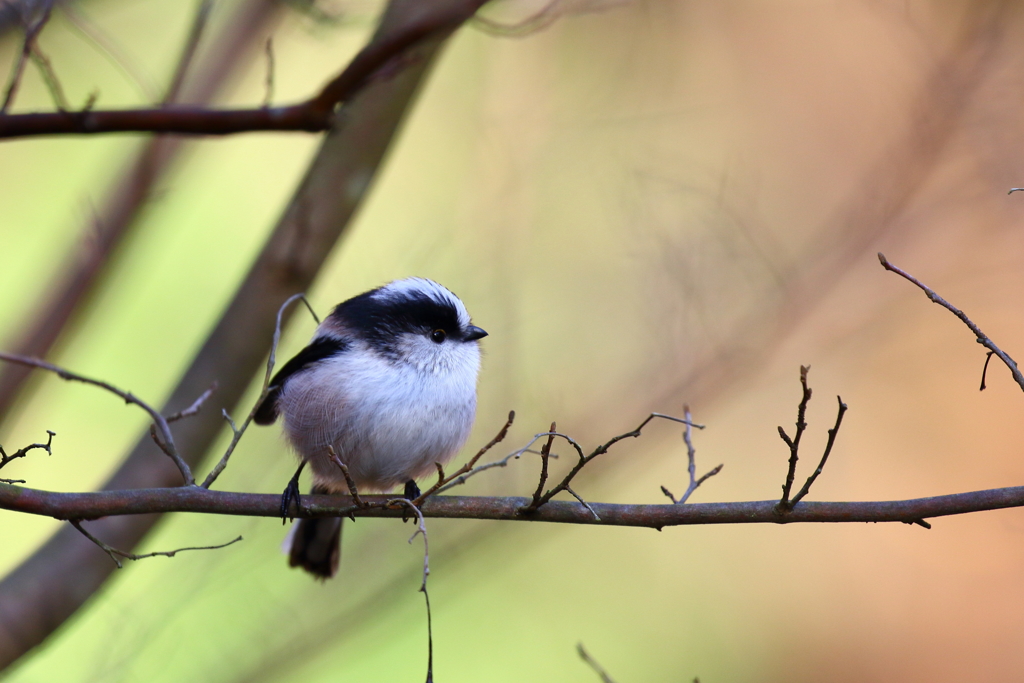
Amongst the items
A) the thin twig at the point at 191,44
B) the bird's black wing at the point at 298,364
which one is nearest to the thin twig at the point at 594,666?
the bird's black wing at the point at 298,364

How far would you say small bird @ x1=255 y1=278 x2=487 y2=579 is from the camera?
3562 millimetres

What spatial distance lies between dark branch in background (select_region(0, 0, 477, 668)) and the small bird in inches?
16.1

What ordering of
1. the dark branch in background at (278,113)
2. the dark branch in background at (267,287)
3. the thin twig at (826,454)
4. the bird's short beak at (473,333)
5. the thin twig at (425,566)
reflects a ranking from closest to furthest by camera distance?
the thin twig at (425,566)
the thin twig at (826,454)
the dark branch in background at (278,113)
the bird's short beak at (473,333)
the dark branch in background at (267,287)

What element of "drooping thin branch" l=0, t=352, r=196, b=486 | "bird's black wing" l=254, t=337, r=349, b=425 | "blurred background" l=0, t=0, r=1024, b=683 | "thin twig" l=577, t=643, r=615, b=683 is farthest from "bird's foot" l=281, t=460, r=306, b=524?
"blurred background" l=0, t=0, r=1024, b=683

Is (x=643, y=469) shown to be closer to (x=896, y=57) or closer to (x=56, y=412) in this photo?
(x=896, y=57)

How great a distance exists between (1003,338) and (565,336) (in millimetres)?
2749

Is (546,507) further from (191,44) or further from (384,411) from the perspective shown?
(191,44)

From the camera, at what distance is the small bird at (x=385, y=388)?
356 cm

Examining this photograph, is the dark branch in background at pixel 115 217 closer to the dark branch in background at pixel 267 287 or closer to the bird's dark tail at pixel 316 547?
the dark branch in background at pixel 267 287

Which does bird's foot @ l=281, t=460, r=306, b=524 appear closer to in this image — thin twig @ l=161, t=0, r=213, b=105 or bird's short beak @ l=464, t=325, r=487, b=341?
bird's short beak @ l=464, t=325, r=487, b=341

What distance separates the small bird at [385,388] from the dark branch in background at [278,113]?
3.72ft

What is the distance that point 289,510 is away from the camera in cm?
286

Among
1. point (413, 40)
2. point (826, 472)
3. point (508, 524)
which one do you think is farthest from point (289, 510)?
point (826, 472)

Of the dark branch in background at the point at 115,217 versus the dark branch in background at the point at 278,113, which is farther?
the dark branch in background at the point at 115,217
